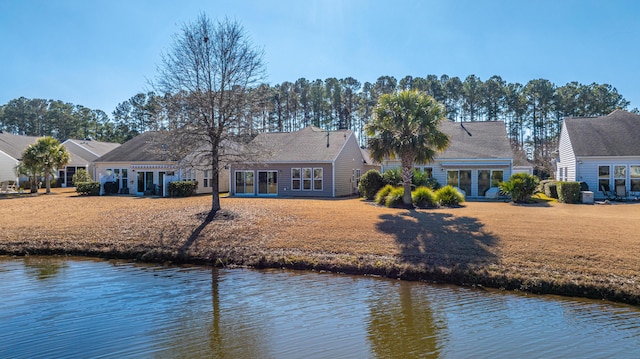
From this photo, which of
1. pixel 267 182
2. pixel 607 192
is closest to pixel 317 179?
pixel 267 182

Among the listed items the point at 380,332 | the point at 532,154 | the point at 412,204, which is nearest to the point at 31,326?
the point at 380,332

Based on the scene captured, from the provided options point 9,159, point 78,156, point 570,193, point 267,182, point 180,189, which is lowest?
point 570,193

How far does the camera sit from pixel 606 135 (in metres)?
26.3

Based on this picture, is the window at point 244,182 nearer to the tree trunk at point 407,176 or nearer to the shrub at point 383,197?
the shrub at point 383,197

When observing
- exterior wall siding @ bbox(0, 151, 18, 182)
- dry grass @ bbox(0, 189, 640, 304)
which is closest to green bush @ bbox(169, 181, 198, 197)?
dry grass @ bbox(0, 189, 640, 304)

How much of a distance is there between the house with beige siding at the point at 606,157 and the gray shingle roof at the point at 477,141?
4.07 metres

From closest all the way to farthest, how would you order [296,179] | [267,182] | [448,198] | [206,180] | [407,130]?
[407,130] < [448,198] < [296,179] < [267,182] < [206,180]

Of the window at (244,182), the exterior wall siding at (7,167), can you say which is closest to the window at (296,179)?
the window at (244,182)

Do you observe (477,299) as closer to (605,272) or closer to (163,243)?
(605,272)

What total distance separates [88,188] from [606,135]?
34.1m

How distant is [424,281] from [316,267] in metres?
3.01

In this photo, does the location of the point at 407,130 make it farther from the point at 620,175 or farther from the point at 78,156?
the point at 78,156

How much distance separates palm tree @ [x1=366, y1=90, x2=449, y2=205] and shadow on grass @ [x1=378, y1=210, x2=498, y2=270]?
328cm

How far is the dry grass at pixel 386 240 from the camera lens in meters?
10.4
